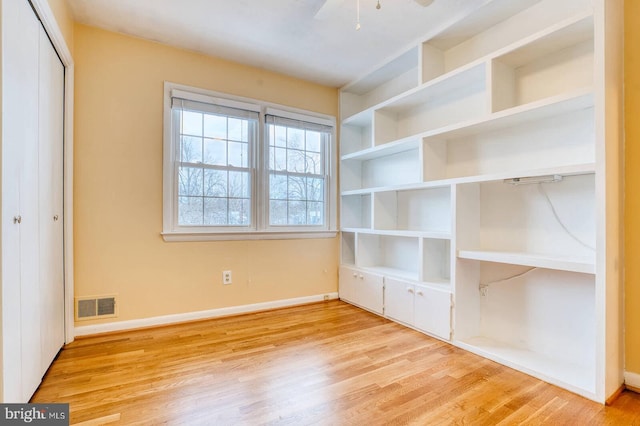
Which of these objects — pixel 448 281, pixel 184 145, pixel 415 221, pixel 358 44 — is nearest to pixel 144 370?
pixel 184 145

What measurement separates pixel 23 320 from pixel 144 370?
30.2 inches

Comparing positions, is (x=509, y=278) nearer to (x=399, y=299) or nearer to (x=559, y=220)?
(x=559, y=220)

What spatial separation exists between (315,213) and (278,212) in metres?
0.50

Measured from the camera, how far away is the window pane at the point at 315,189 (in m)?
3.72

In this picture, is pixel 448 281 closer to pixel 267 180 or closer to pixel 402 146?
pixel 402 146

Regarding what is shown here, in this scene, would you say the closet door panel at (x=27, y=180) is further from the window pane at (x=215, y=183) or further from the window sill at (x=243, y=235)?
the window pane at (x=215, y=183)

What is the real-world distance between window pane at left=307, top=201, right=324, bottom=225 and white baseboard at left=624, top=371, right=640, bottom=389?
282 cm

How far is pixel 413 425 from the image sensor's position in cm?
151

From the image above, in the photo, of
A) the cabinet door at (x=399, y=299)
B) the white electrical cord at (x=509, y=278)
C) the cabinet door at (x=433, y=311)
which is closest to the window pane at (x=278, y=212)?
the cabinet door at (x=399, y=299)

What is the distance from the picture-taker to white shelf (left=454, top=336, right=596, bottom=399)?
180 cm

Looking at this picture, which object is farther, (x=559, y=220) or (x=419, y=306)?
(x=419, y=306)

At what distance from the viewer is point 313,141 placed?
3.79 m

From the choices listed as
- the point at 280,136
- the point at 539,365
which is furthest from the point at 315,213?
the point at 539,365

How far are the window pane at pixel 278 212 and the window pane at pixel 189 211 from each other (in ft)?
2.49
